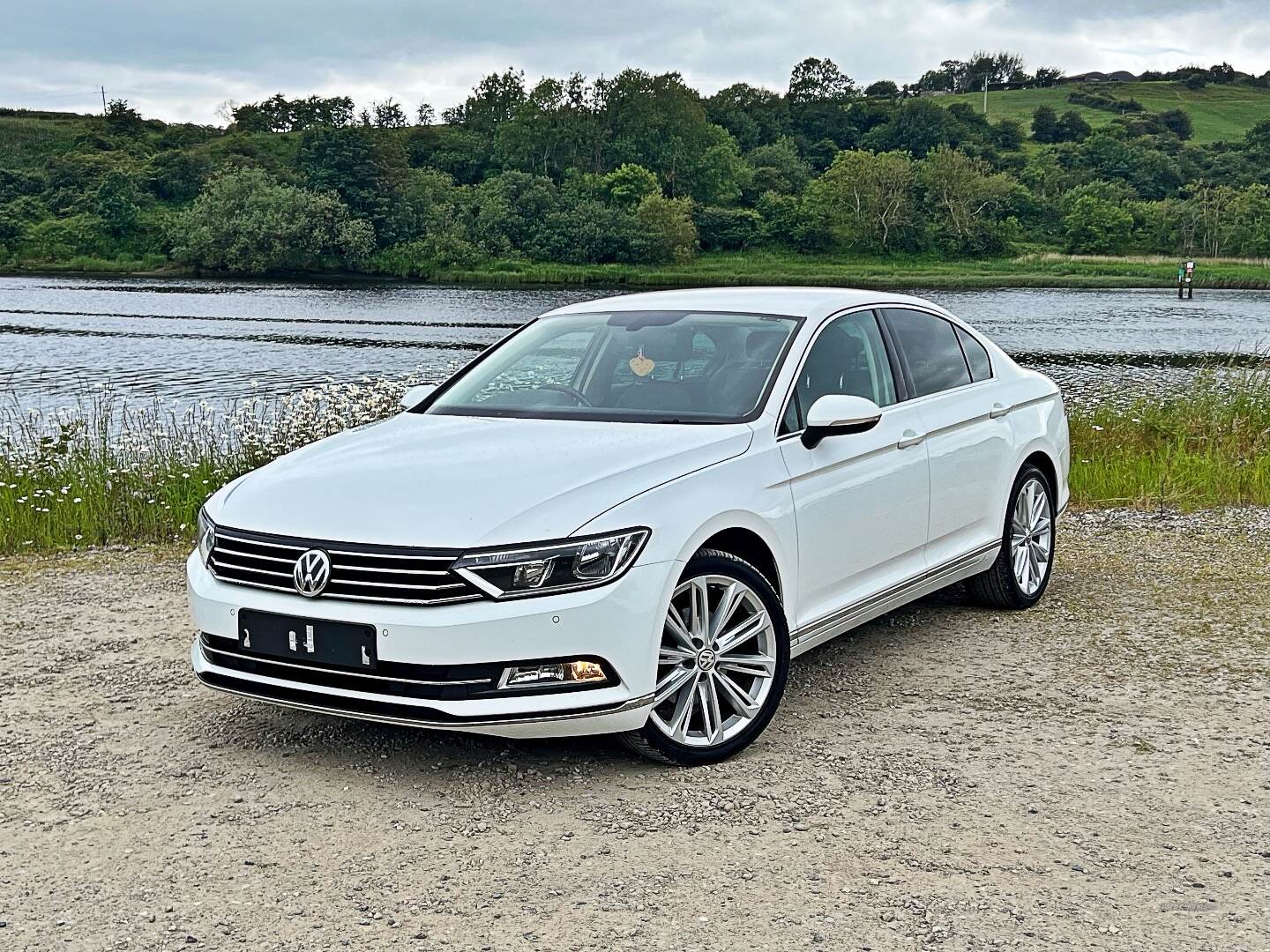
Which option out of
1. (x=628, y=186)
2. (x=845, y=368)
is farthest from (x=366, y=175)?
(x=845, y=368)

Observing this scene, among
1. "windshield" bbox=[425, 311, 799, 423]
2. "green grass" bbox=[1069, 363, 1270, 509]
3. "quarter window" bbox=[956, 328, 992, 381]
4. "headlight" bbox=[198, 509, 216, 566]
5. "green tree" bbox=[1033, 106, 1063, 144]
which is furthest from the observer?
"green tree" bbox=[1033, 106, 1063, 144]

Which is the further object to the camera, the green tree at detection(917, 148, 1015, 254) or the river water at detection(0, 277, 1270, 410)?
the green tree at detection(917, 148, 1015, 254)

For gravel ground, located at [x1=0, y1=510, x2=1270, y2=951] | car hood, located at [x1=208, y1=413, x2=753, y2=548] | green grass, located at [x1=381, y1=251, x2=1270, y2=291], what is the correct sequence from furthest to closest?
green grass, located at [x1=381, y1=251, x2=1270, y2=291] < car hood, located at [x1=208, y1=413, x2=753, y2=548] < gravel ground, located at [x1=0, y1=510, x2=1270, y2=951]

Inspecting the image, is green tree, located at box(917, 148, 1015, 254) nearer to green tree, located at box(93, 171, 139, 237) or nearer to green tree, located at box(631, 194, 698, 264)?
green tree, located at box(631, 194, 698, 264)

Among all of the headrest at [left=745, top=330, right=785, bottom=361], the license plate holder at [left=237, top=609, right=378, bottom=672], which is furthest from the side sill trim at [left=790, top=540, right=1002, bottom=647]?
the license plate holder at [left=237, top=609, right=378, bottom=672]

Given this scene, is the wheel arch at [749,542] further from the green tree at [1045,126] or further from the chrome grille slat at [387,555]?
the green tree at [1045,126]

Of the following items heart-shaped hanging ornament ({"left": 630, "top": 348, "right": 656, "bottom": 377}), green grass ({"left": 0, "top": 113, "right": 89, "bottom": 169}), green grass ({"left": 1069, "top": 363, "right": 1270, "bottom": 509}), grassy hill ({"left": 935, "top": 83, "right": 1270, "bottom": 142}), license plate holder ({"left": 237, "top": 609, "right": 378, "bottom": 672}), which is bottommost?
green grass ({"left": 1069, "top": 363, "right": 1270, "bottom": 509})

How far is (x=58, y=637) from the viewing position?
22.2 feet

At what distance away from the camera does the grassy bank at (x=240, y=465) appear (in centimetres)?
983

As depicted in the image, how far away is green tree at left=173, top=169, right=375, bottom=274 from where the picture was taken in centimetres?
9625

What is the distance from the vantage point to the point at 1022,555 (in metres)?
7.10

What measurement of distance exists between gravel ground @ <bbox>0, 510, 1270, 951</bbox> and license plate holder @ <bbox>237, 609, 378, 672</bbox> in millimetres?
481

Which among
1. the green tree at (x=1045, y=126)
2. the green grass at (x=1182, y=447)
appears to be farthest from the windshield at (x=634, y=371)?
the green tree at (x=1045, y=126)

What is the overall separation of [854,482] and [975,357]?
5.88 ft
